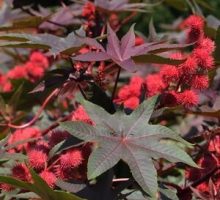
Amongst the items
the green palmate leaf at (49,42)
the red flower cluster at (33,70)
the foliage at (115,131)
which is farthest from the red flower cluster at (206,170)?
the red flower cluster at (33,70)

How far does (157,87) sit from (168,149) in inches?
10.8

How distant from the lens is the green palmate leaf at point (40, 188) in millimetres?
979

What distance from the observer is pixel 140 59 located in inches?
46.7

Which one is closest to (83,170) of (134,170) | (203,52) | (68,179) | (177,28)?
(68,179)

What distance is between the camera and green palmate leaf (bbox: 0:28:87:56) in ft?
3.91

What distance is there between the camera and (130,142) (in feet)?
3.58

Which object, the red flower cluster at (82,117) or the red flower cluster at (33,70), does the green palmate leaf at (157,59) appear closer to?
the red flower cluster at (82,117)

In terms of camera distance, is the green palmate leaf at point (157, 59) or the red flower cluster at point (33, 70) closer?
the green palmate leaf at point (157, 59)

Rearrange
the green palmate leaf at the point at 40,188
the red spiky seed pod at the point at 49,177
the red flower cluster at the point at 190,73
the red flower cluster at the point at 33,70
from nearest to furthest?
1. the green palmate leaf at the point at 40,188
2. the red spiky seed pod at the point at 49,177
3. the red flower cluster at the point at 190,73
4. the red flower cluster at the point at 33,70

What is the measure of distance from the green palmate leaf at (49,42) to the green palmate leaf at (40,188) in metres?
0.30

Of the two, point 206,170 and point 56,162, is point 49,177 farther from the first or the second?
point 206,170

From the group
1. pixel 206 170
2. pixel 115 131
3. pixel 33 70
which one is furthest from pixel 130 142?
pixel 33 70

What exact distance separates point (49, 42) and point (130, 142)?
296 millimetres

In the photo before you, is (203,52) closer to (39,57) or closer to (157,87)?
(157,87)
